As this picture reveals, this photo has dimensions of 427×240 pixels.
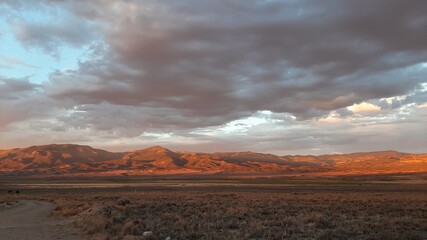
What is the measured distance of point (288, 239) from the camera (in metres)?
18.2

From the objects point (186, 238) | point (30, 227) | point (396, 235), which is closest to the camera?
point (396, 235)

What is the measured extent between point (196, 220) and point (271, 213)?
6.98 m

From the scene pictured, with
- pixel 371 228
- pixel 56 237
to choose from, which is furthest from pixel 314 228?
pixel 56 237

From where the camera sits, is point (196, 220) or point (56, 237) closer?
point (56, 237)

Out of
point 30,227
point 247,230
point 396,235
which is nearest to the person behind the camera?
point 396,235

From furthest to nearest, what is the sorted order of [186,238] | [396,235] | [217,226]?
[217,226], [186,238], [396,235]

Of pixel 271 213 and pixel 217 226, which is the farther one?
pixel 271 213

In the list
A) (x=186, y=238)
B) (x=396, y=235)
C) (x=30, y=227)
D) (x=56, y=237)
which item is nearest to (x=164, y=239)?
(x=186, y=238)

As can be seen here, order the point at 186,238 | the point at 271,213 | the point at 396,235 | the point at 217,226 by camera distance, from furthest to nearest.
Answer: the point at 271,213 < the point at 217,226 < the point at 186,238 < the point at 396,235

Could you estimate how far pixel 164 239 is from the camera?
18.7m

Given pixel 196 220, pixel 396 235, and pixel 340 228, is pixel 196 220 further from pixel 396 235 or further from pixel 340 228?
pixel 396 235

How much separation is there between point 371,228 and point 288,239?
5.74 meters

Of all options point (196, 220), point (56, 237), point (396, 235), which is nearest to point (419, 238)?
point (396, 235)

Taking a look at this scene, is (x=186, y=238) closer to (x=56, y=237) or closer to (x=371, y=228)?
(x=56, y=237)
